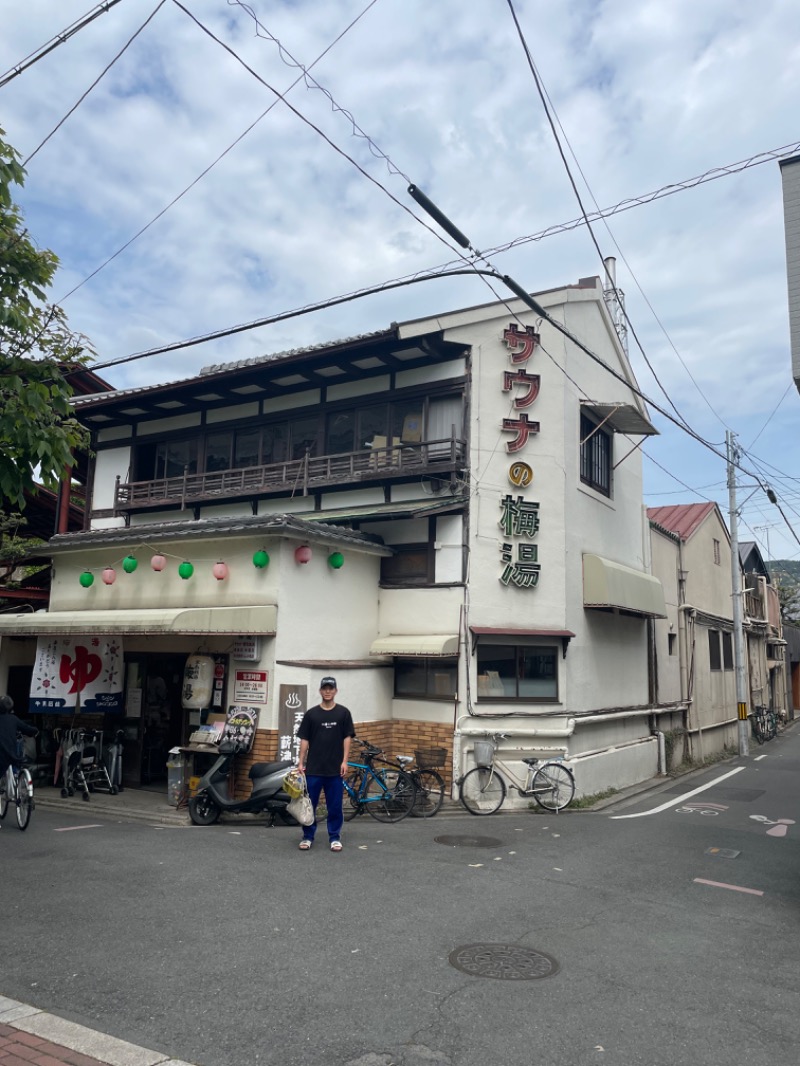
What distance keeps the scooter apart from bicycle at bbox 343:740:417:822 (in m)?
1.12

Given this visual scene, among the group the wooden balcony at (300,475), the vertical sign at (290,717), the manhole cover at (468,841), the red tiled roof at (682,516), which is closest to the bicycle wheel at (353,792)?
the vertical sign at (290,717)

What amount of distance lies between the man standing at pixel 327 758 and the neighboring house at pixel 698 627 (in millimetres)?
11776

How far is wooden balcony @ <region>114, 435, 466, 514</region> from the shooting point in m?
14.3

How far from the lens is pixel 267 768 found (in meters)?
11.1

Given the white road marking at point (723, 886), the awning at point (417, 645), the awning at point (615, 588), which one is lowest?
the white road marking at point (723, 886)

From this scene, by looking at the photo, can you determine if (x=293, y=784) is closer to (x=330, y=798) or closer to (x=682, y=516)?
(x=330, y=798)

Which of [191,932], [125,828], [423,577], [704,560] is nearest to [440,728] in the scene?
[423,577]

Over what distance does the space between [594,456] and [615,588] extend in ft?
9.50

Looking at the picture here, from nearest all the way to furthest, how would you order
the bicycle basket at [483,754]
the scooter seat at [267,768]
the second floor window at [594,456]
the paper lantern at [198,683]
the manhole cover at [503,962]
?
the manhole cover at [503,962], the scooter seat at [267,768], the paper lantern at [198,683], the bicycle basket at [483,754], the second floor window at [594,456]

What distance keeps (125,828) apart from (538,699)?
22.8 feet

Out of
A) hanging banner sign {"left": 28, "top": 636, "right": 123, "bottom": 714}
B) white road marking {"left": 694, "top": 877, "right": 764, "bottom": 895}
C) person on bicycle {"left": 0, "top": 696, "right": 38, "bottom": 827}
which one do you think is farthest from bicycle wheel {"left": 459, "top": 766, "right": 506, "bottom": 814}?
person on bicycle {"left": 0, "top": 696, "right": 38, "bottom": 827}

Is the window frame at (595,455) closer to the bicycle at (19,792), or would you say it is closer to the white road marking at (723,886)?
the white road marking at (723,886)

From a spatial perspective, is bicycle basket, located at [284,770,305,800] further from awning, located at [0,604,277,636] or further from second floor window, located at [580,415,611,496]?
second floor window, located at [580,415,611,496]

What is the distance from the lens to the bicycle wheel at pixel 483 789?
1287cm
